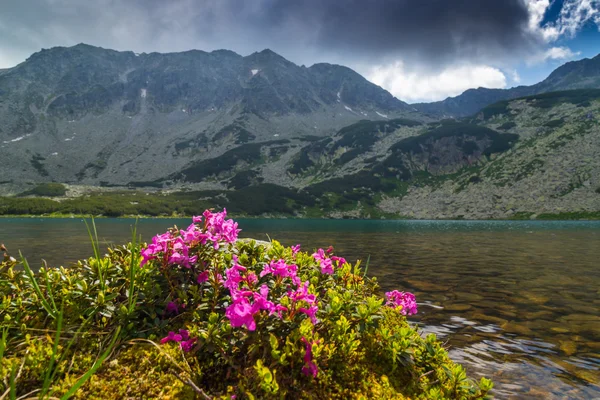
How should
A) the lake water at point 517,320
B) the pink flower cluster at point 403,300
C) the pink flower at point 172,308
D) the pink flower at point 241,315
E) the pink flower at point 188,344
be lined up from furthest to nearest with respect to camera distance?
the lake water at point 517,320
the pink flower cluster at point 403,300
the pink flower at point 172,308
the pink flower at point 188,344
the pink flower at point 241,315

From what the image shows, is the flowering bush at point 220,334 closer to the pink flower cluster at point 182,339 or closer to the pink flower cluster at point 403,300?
the pink flower cluster at point 182,339

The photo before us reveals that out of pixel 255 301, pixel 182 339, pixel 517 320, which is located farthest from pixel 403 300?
pixel 517 320

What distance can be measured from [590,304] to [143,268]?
1577 centimetres

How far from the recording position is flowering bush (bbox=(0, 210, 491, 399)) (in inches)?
130

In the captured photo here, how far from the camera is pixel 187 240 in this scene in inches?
174

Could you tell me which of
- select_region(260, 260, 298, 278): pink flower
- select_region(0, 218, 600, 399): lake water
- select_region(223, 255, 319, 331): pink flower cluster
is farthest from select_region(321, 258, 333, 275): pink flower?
select_region(0, 218, 600, 399): lake water

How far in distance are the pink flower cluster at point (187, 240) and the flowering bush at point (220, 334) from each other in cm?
2

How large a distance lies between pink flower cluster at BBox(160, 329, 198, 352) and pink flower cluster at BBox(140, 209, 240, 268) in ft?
2.96

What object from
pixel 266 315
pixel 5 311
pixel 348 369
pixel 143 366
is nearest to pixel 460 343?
pixel 348 369

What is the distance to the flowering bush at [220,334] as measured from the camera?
10.8 ft

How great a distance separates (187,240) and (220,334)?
1.53 metres

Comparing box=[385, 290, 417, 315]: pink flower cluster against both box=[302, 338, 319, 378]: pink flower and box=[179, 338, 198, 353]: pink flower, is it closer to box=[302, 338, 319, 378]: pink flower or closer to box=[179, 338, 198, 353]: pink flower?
box=[302, 338, 319, 378]: pink flower

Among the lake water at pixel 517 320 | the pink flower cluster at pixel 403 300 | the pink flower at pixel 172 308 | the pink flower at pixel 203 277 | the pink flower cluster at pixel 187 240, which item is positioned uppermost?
the pink flower cluster at pixel 187 240

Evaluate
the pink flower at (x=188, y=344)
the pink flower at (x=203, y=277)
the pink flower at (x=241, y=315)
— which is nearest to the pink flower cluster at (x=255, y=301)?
the pink flower at (x=241, y=315)
